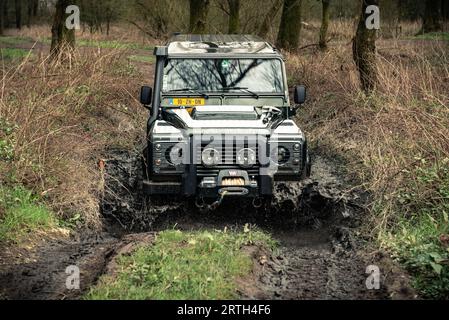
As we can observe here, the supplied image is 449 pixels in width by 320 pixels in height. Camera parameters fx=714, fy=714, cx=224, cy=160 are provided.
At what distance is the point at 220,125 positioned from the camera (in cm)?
782

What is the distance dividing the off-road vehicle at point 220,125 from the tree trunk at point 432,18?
21.4 metres

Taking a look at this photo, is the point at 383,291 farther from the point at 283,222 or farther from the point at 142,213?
the point at 142,213

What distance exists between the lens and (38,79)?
10.0 metres

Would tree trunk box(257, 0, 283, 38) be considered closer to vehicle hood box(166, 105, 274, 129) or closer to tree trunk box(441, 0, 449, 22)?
vehicle hood box(166, 105, 274, 129)

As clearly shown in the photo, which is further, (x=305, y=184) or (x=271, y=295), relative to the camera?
(x=305, y=184)

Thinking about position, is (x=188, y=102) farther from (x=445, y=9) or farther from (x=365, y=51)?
(x=445, y=9)

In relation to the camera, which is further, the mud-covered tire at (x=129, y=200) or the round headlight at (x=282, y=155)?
the mud-covered tire at (x=129, y=200)

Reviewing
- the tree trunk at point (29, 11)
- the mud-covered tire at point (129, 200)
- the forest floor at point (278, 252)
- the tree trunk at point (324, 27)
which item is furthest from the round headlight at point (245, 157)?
the tree trunk at point (29, 11)

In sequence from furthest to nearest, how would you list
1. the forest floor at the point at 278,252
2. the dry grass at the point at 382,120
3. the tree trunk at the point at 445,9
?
the tree trunk at the point at 445,9, the dry grass at the point at 382,120, the forest floor at the point at 278,252

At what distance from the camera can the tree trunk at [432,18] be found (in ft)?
94.3

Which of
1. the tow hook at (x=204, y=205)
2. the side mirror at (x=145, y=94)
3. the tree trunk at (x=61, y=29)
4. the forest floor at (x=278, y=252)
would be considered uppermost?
the tree trunk at (x=61, y=29)

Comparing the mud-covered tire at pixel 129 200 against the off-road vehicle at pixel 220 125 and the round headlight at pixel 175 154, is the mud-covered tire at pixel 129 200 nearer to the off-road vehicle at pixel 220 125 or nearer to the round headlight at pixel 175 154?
the off-road vehicle at pixel 220 125
